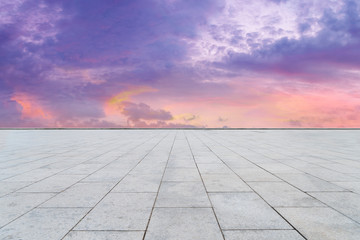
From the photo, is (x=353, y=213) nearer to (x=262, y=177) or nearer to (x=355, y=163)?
(x=262, y=177)

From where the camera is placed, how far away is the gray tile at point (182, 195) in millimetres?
4470

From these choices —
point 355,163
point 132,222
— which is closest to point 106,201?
point 132,222

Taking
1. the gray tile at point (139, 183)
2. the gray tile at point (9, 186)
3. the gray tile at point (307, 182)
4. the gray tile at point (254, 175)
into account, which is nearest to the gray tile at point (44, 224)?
the gray tile at point (139, 183)

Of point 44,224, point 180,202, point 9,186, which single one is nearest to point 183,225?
point 180,202

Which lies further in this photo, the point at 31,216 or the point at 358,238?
the point at 31,216

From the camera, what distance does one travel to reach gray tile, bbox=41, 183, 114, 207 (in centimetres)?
454

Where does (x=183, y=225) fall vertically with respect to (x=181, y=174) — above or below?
below

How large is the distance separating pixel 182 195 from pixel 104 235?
2.02m

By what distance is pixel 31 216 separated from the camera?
3998 millimetres

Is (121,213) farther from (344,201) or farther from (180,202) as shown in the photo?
(344,201)

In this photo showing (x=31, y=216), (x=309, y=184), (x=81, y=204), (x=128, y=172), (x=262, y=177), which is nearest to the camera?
(x=31, y=216)

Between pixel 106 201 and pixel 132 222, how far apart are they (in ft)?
3.98

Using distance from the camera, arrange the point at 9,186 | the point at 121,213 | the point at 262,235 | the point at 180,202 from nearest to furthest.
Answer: the point at 262,235
the point at 121,213
the point at 180,202
the point at 9,186

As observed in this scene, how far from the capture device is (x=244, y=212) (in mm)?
4102
